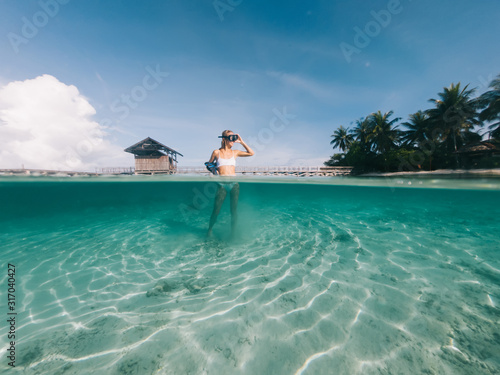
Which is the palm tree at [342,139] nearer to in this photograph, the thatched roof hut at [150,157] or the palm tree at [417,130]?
the palm tree at [417,130]

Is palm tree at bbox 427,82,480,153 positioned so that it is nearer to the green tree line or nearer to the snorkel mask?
the green tree line

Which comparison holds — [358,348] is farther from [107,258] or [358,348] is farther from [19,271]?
[19,271]

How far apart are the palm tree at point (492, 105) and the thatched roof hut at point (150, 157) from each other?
144ft

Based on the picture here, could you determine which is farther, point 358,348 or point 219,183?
point 219,183

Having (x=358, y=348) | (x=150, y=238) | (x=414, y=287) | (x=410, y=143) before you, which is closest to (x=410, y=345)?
(x=358, y=348)

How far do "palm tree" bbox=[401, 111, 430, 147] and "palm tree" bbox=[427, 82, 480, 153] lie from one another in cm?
128

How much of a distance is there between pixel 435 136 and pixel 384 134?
6461 mm

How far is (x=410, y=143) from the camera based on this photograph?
30656mm

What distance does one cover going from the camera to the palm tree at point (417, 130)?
94.0 ft

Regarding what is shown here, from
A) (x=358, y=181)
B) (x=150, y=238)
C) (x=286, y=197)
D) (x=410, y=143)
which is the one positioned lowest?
(x=286, y=197)

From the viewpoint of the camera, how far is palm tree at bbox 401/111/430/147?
28655 millimetres

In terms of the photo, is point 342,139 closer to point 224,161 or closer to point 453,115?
point 453,115

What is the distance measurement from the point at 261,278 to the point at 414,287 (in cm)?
253
